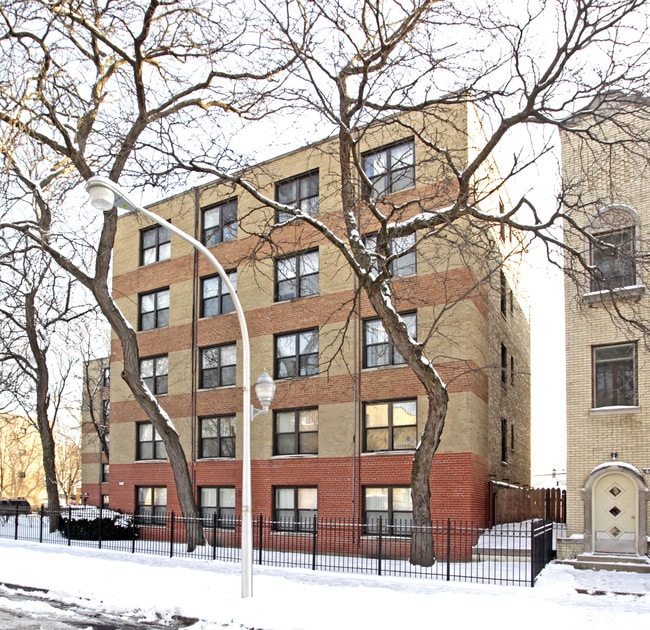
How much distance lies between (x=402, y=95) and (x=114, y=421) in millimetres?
20285

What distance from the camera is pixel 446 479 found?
2125cm

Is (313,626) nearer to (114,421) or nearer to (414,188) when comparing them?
(414,188)

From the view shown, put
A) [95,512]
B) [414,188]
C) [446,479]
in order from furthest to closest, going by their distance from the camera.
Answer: [95,512]
[414,188]
[446,479]

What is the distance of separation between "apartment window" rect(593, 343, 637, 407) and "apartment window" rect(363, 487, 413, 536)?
6598 mm

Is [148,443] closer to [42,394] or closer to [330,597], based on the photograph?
[42,394]

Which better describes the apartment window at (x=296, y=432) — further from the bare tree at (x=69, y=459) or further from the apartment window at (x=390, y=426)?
Result: the bare tree at (x=69, y=459)

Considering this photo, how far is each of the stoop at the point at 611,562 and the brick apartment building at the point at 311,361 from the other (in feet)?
12.0

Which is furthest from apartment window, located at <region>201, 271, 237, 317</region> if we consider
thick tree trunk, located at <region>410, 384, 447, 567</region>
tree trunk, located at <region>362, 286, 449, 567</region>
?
thick tree trunk, located at <region>410, 384, 447, 567</region>

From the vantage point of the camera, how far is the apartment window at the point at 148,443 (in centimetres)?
2946

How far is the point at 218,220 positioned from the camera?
94.8ft

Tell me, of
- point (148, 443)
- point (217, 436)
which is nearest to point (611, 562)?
point (217, 436)

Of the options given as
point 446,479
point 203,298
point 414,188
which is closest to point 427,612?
point 446,479

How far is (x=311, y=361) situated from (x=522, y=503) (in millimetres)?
9537

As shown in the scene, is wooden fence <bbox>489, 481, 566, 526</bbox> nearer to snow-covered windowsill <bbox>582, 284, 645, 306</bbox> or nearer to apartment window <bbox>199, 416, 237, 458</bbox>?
snow-covered windowsill <bbox>582, 284, 645, 306</bbox>
